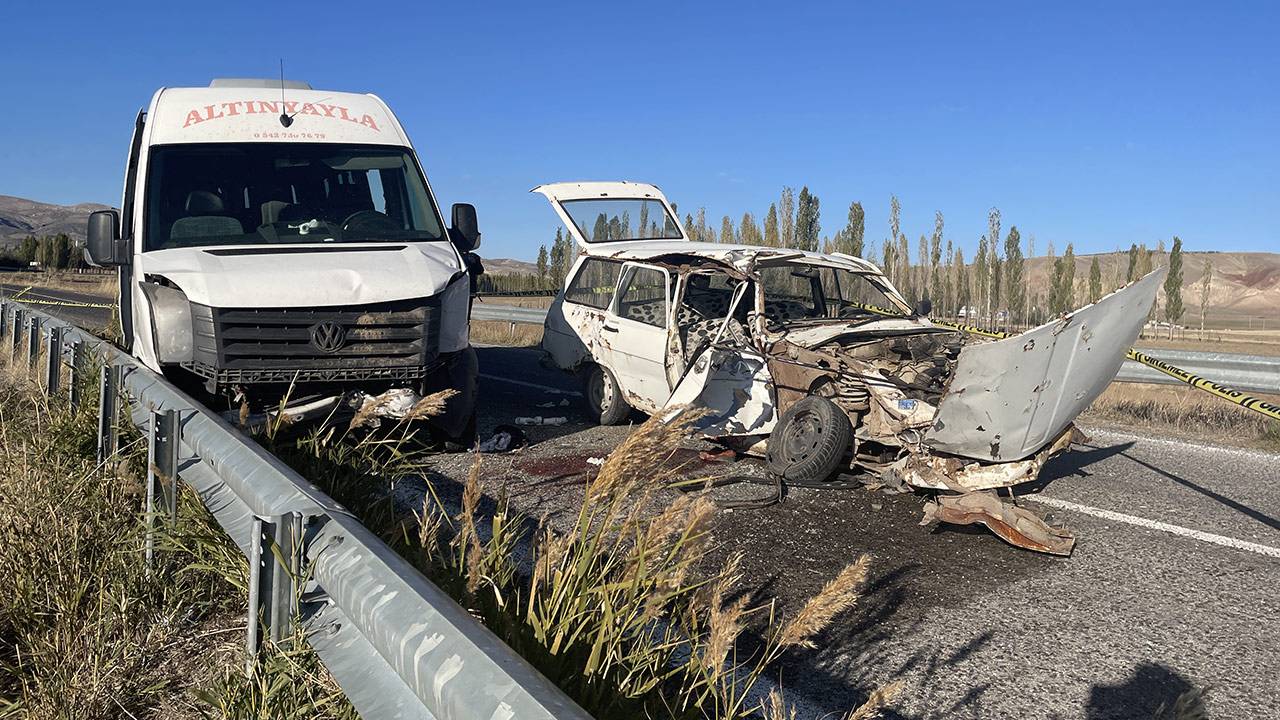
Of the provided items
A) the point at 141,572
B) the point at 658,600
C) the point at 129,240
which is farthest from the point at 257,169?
the point at 658,600

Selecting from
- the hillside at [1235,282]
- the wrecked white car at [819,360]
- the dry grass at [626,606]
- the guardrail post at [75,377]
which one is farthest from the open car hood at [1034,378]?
the hillside at [1235,282]

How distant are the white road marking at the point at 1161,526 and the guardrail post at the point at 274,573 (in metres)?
5.30

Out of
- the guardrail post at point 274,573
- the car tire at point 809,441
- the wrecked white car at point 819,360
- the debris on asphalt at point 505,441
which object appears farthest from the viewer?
the debris on asphalt at point 505,441

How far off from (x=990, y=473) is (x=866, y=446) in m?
1.15

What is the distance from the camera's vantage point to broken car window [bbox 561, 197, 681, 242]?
407 inches

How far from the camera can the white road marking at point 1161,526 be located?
18.8 ft

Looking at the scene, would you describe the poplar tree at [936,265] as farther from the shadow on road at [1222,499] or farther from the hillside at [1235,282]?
the hillside at [1235,282]

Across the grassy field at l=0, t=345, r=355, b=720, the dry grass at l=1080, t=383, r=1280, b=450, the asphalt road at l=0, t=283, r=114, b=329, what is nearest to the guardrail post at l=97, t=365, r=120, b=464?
the grassy field at l=0, t=345, r=355, b=720

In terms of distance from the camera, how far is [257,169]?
7.68 meters

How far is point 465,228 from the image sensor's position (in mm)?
8039

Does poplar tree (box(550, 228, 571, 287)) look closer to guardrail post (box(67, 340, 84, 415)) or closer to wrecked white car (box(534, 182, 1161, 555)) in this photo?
wrecked white car (box(534, 182, 1161, 555))

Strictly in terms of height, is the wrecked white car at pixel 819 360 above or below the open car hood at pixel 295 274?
below

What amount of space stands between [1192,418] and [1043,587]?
23.3 ft

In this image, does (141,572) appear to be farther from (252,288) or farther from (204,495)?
(252,288)
